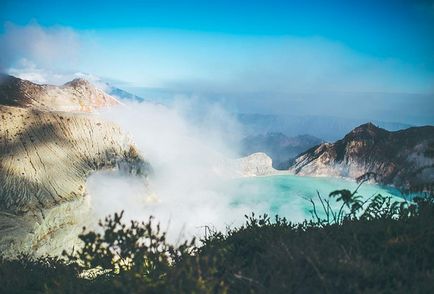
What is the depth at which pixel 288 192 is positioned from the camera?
176m

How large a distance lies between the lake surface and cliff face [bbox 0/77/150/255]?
60123 mm

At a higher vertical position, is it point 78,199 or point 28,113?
point 28,113

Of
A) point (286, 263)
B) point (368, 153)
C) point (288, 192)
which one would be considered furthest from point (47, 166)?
point (368, 153)

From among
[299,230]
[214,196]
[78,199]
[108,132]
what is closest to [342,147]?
[214,196]

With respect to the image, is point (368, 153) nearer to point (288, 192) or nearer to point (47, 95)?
point (288, 192)

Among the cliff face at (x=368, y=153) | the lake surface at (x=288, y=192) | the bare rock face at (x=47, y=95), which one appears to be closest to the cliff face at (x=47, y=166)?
the bare rock face at (x=47, y=95)

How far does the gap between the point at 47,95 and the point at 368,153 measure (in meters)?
143

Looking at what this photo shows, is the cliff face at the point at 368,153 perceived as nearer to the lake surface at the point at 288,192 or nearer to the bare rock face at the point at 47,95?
the lake surface at the point at 288,192

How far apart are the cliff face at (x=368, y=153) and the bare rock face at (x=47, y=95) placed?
12012 centimetres

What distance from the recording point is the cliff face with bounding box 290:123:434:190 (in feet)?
473

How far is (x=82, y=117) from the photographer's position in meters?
120

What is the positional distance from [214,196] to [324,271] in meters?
164

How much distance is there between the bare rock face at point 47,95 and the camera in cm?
12694

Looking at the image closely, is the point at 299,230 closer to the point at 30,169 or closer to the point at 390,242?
the point at 390,242
